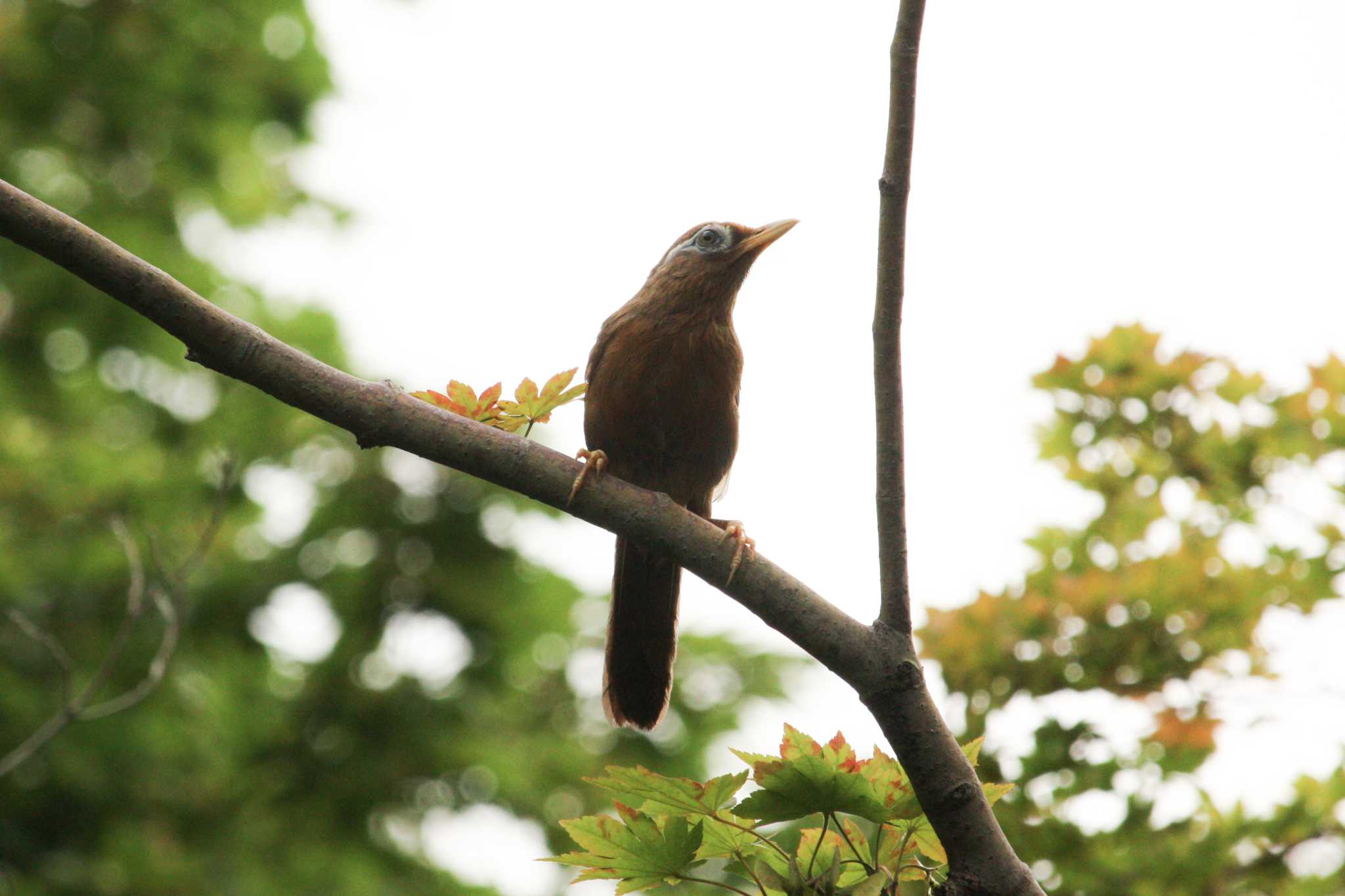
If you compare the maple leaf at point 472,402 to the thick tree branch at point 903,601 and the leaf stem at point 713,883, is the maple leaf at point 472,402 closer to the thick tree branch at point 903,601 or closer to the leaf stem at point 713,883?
the thick tree branch at point 903,601

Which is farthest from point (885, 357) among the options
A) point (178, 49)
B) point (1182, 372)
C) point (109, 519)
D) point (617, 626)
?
point (178, 49)

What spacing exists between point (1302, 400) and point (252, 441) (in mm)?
5055

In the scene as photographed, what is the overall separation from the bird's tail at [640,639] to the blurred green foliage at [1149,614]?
821 millimetres

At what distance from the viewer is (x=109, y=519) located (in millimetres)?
6258

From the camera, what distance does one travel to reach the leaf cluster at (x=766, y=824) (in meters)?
2.00

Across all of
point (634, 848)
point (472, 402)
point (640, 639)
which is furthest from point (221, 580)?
point (634, 848)

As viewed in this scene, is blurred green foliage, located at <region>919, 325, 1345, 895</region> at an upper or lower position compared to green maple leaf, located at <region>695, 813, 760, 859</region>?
upper

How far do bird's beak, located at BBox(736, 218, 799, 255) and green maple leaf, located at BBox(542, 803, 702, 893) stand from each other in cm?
228

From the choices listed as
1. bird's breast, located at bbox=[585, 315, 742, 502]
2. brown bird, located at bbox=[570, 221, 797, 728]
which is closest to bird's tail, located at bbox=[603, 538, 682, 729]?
brown bird, located at bbox=[570, 221, 797, 728]

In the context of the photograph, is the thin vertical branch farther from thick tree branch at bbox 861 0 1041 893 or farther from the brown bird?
the brown bird

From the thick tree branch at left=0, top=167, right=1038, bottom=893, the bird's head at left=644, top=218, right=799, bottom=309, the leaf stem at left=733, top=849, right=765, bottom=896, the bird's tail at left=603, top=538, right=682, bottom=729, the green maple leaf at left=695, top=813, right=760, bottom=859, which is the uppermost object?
the bird's head at left=644, top=218, right=799, bottom=309

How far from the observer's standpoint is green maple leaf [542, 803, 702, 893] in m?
2.05

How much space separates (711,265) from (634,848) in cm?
229

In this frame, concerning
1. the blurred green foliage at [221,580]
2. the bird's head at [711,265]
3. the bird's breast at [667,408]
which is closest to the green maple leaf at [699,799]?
the bird's breast at [667,408]
